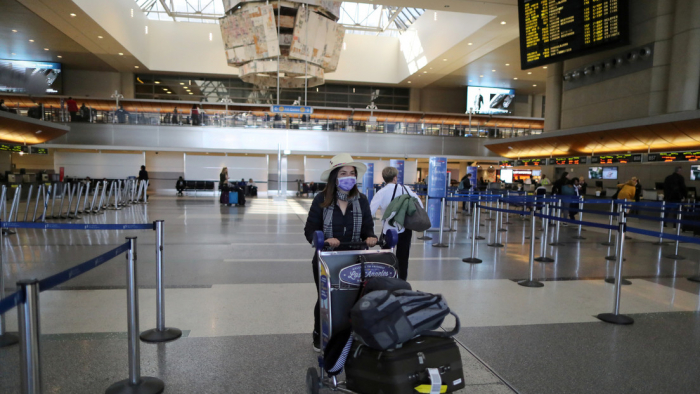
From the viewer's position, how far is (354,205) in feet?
11.2

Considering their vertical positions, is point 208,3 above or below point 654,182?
above

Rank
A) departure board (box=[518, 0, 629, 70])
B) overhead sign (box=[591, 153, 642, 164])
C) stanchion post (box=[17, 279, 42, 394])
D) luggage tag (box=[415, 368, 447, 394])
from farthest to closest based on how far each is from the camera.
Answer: overhead sign (box=[591, 153, 642, 164]), departure board (box=[518, 0, 629, 70]), luggage tag (box=[415, 368, 447, 394]), stanchion post (box=[17, 279, 42, 394])

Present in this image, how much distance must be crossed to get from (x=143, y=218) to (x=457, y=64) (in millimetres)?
22859

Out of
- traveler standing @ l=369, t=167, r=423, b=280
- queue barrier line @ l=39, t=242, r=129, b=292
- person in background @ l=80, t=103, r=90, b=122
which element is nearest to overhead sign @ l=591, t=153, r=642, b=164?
traveler standing @ l=369, t=167, r=423, b=280

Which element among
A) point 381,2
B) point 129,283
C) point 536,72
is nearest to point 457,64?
point 536,72

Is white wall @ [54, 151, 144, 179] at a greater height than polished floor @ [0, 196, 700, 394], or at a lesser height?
greater

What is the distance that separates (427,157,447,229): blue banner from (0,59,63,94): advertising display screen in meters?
33.4

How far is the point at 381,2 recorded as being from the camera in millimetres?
19359

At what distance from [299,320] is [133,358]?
171cm

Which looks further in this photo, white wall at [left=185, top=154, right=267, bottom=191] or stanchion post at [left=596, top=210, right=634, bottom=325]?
white wall at [left=185, top=154, right=267, bottom=191]

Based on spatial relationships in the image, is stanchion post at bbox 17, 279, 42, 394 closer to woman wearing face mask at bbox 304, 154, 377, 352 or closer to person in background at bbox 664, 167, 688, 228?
woman wearing face mask at bbox 304, 154, 377, 352

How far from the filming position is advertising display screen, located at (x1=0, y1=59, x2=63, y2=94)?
32.4 metres

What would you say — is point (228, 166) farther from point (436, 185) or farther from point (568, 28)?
point (568, 28)

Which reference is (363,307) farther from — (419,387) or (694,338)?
(694,338)
